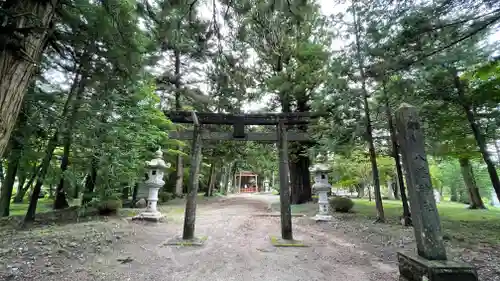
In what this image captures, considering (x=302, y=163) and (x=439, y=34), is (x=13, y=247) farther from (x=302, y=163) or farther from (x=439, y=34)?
(x=302, y=163)

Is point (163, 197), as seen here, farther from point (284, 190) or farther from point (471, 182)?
point (471, 182)

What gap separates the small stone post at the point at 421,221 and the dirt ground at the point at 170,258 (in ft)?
4.09

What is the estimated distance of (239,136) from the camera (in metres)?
6.30

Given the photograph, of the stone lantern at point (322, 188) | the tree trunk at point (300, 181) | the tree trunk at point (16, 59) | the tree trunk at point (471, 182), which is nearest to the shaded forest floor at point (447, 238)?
the stone lantern at point (322, 188)

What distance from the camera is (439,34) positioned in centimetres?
398

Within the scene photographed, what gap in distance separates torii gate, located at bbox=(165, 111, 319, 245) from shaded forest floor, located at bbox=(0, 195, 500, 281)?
2.59 feet

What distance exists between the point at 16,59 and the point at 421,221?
4.58 metres

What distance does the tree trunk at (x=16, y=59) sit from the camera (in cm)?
214

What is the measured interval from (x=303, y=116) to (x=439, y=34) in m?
3.11

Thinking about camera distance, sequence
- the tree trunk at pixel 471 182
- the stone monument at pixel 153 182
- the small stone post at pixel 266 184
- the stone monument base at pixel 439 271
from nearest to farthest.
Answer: the stone monument base at pixel 439 271 → the stone monument at pixel 153 182 → the tree trunk at pixel 471 182 → the small stone post at pixel 266 184

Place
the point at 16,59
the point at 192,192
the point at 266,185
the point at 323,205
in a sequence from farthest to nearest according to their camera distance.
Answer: the point at 266,185, the point at 323,205, the point at 192,192, the point at 16,59

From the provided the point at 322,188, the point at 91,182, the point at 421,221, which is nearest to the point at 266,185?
the point at 322,188

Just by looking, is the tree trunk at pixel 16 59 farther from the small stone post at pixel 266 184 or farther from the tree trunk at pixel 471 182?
the small stone post at pixel 266 184

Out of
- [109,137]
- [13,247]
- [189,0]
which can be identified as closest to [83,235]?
[13,247]
